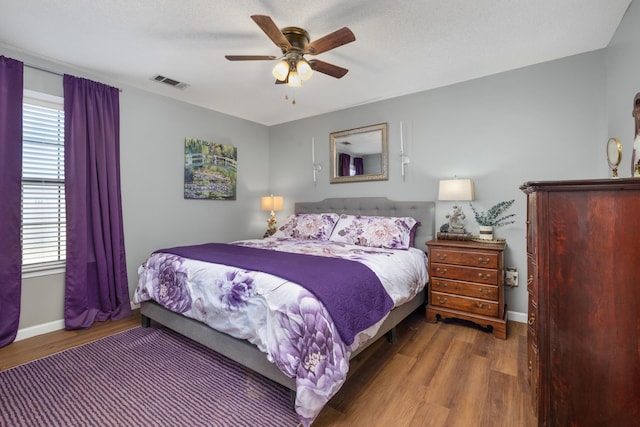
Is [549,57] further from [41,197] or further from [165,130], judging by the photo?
[41,197]

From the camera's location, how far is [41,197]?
2666mm

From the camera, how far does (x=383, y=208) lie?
3.65 meters

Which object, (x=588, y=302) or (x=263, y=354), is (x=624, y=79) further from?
(x=263, y=354)

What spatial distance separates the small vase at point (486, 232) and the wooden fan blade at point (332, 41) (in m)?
2.11

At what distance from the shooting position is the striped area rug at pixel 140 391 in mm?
1583

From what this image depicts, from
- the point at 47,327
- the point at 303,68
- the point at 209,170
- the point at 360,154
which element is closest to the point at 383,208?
the point at 360,154

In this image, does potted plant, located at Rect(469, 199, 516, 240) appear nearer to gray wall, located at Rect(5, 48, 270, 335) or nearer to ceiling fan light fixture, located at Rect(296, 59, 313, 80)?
ceiling fan light fixture, located at Rect(296, 59, 313, 80)

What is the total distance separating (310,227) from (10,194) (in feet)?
8.94

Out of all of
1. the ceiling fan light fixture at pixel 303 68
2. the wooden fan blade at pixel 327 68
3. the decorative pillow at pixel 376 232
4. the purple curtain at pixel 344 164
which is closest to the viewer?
the ceiling fan light fixture at pixel 303 68

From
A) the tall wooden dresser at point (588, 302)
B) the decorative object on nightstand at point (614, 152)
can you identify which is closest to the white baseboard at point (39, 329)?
the tall wooden dresser at point (588, 302)

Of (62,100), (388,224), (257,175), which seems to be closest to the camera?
(62,100)

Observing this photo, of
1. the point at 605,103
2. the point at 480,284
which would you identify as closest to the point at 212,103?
the point at 480,284

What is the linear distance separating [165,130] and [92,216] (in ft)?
4.20

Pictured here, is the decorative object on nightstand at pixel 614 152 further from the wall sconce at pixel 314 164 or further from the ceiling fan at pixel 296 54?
the wall sconce at pixel 314 164
